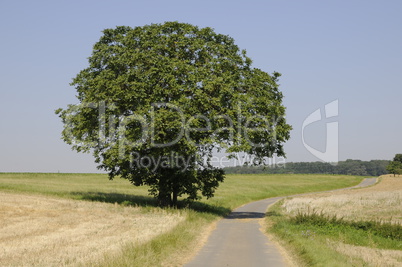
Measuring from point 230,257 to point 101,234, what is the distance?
8925mm

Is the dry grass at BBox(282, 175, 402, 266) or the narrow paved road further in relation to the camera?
the dry grass at BBox(282, 175, 402, 266)

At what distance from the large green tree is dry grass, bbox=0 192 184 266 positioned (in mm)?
4424

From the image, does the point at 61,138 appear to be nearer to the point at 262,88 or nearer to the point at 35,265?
the point at 262,88

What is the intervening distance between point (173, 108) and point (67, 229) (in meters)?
12.6

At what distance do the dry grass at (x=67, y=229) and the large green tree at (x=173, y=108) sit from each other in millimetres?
4424

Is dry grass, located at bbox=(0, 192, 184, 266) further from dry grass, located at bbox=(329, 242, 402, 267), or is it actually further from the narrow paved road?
dry grass, located at bbox=(329, 242, 402, 267)

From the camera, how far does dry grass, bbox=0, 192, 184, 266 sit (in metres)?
18.3

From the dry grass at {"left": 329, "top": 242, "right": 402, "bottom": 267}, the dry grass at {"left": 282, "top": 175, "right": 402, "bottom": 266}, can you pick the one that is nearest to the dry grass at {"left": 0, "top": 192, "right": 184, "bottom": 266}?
the dry grass at {"left": 329, "top": 242, "right": 402, "bottom": 267}

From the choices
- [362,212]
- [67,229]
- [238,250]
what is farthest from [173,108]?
[362,212]

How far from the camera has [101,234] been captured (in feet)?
83.3

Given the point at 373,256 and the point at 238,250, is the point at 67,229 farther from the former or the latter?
the point at 373,256

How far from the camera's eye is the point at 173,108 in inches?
1417

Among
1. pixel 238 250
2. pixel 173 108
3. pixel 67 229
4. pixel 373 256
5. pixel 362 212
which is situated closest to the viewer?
pixel 238 250

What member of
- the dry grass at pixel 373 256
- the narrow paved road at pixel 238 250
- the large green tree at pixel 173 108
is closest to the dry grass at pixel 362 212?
the dry grass at pixel 373 256
